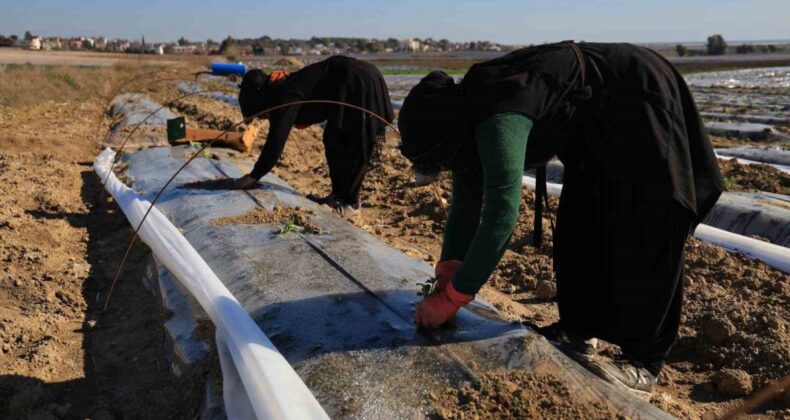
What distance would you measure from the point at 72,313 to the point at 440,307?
2235mm

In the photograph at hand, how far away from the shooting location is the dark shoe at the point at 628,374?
6.63ft

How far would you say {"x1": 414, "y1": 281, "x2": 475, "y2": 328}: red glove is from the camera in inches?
73.9

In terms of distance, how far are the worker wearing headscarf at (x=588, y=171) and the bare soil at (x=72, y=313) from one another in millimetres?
1195

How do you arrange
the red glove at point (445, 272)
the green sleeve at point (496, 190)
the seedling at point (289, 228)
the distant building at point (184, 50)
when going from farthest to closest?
1. the distant building at point (184, 50)
2. the seedling at point (289, 228)
3. the red glove at point (445, 272)
4. the green sleeve at point (496, 190)

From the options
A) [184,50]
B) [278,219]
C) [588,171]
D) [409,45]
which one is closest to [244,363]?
[588,171]

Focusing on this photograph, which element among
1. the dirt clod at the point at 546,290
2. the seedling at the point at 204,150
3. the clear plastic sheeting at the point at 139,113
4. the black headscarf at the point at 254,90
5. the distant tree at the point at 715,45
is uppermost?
the distant tree at the point at 715,45

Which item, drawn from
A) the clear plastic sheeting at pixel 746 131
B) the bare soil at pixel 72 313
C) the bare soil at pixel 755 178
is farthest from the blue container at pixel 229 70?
the clear plastic sheeting at pixel 746 131

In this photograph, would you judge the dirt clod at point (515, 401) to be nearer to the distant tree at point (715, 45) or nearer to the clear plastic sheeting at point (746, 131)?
the clear plastic sheeting at point (746, 131)

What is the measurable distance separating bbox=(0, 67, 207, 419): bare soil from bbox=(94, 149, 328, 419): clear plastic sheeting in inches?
11.8

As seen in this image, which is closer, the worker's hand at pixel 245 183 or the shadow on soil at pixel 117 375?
the shadow on soil at pixel 117 375

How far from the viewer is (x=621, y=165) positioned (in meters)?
1.98

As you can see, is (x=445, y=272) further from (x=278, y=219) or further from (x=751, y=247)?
(x=751, y=247)

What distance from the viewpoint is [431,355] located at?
6.44ft

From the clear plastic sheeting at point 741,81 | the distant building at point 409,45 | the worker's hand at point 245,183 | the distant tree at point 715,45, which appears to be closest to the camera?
the worker's hand at point 245,183
